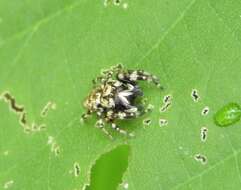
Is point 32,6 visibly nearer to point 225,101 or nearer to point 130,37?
point 130,37

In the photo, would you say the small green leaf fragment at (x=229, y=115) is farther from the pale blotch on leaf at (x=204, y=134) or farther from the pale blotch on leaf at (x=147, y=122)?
the pale blotch on leaf at (x=147, y=122)

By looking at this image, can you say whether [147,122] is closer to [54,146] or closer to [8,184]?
[54,146]

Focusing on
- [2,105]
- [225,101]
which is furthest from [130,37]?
[2,105]

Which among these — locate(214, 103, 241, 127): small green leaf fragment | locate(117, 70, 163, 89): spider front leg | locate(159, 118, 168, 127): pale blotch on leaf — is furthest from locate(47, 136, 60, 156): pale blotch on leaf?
locate(214, 103, 241, 127): small green leaf fragment

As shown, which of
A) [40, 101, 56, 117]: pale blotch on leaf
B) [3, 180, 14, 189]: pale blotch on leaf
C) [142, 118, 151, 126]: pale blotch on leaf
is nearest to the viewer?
[142, 118, 151, 126]: pale blotch on leaf

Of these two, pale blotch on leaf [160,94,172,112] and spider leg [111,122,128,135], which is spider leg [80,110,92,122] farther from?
pale blotch on leaf [160,94,172,112]

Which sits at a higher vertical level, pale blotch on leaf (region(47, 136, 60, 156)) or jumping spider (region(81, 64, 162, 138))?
jumping spider (region(81, 64, 162, 138))
